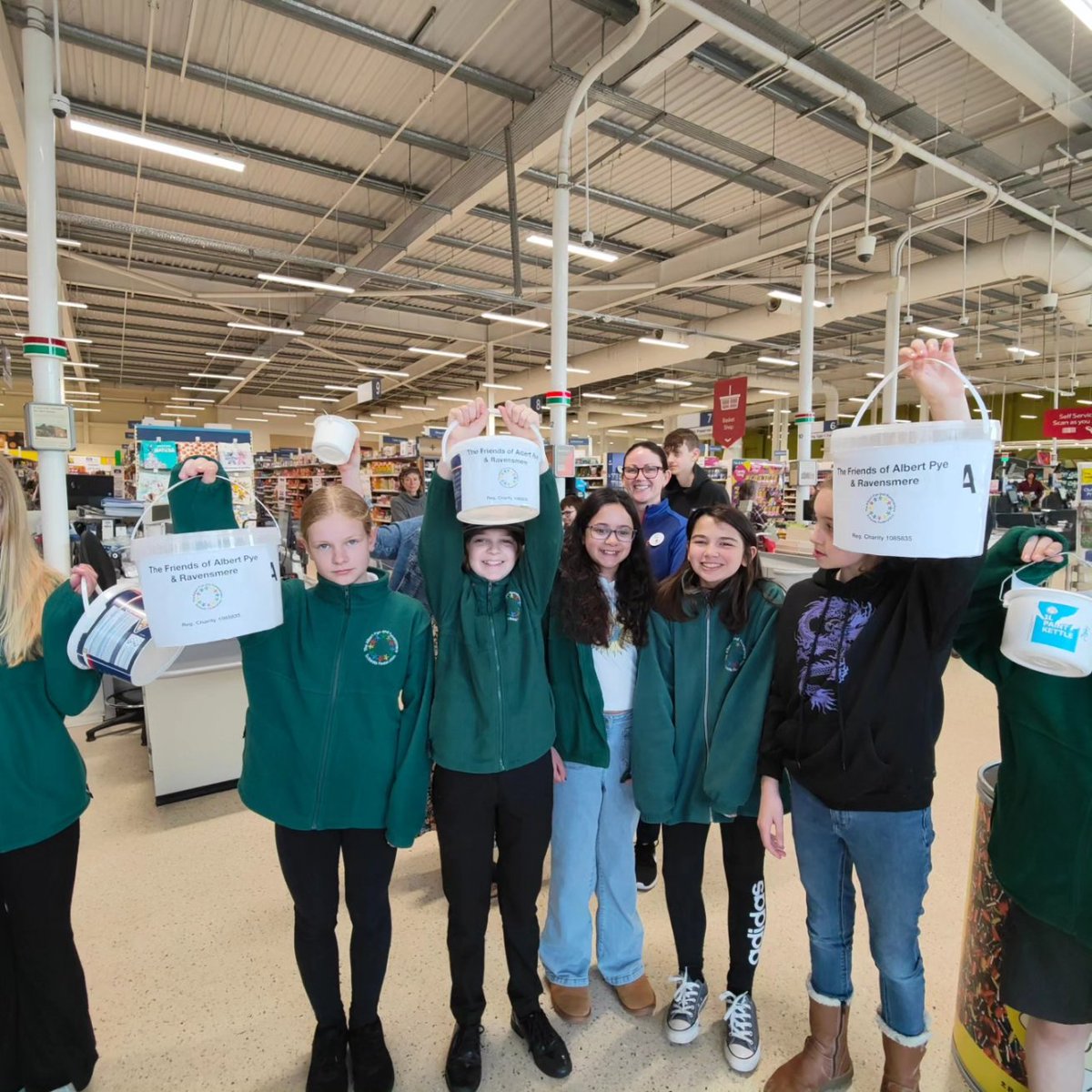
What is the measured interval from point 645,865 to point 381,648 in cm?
167

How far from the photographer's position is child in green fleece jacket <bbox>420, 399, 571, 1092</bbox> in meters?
1.63

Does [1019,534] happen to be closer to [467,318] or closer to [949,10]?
[949,10]

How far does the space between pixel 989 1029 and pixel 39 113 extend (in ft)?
23.4

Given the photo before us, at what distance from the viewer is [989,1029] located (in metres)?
1.57

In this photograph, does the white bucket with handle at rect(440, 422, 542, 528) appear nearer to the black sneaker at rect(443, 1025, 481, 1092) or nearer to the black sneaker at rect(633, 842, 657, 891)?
the black sneaker at rect(443, 1025, 481, 1092)

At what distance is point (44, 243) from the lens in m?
4.88

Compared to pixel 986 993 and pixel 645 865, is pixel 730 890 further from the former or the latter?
pixel 645 865

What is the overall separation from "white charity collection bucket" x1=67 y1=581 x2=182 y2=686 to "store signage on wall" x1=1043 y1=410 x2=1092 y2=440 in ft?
51.7

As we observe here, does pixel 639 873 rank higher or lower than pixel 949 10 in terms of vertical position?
lower

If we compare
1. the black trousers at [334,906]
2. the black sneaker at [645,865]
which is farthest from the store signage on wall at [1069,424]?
the black trousers at [334,906]

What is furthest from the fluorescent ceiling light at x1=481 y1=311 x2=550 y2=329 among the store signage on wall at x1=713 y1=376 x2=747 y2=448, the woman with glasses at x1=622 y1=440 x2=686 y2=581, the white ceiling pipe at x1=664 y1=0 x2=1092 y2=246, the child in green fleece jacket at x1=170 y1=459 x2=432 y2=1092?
the child in green fleece jacket at x1=170 y1=459 x2=432 y2=1092

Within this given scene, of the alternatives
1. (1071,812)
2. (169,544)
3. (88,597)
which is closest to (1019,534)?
(1071,812)

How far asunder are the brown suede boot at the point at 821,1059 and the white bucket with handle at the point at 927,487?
1254mm

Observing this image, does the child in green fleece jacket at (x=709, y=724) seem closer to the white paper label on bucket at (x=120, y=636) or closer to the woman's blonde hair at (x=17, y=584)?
the white paper label on bucket at (x=120, y=636)
